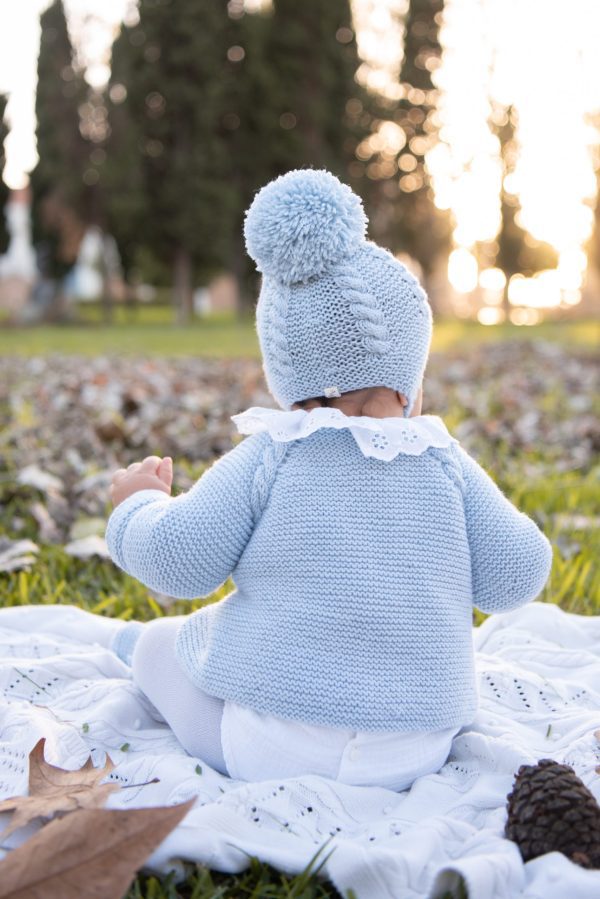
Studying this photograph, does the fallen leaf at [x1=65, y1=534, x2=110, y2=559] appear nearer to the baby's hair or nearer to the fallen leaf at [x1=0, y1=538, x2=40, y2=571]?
the fallen leaf at [x1=0, y1=538, x2=40, y2=571]

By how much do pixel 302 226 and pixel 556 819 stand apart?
3.26 feet

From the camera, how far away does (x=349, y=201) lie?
1.68 meters

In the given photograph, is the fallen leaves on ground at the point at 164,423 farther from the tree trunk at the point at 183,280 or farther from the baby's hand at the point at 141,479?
the tree trunk at the point at 183,280

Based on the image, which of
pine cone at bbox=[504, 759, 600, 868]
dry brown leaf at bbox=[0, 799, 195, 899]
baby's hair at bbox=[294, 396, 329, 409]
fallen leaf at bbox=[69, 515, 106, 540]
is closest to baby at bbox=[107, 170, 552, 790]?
baby's hair at bbox=[294, 396, 329, 409]

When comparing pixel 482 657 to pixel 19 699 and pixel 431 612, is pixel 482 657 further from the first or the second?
pixel 19 699

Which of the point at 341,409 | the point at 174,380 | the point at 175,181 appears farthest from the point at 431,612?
the point at 175,181

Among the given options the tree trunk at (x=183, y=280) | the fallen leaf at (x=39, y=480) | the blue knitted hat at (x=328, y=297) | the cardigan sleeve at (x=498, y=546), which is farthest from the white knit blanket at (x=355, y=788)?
the tree trunk at (x=183, y=280)

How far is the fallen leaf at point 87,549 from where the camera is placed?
9.14 ft

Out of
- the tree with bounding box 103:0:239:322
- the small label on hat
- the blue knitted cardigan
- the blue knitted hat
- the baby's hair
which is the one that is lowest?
the blue knitted cardigan

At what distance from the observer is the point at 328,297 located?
1.61 meters

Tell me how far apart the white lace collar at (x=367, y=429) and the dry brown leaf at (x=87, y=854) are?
0.63 m

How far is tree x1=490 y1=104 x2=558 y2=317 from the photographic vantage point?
83.2ft

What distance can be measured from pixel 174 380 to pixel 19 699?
4976 mm

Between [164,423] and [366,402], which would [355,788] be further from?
[164,423]
